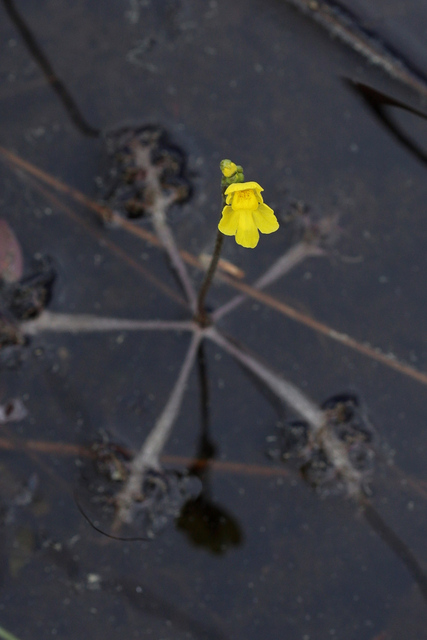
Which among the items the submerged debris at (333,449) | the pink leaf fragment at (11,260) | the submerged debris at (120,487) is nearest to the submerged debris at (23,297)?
the pink leaf fragment at (11,260)

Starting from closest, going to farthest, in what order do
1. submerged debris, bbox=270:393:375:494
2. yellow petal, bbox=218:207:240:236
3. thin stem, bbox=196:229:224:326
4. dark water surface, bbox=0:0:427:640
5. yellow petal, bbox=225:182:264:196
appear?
yellow petal, bbox=225:182:264:196, yellow petal, bbox=218:207:240:236, thin stem, bbox=196:229:224:326, dark water surface, bbox=0:0:427:640, submerged debris, bbox=270:393:375:494

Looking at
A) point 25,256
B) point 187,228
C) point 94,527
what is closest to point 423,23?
point 187,228

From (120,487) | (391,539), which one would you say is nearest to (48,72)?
(120,487)

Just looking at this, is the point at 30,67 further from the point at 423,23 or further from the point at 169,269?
the point at 423,23

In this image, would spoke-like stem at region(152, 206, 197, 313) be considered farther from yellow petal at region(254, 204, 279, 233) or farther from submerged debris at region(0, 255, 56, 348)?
yellow petal at region(254, 204, 279, 233)

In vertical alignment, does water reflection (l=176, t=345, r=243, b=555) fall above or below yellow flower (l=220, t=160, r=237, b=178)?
below

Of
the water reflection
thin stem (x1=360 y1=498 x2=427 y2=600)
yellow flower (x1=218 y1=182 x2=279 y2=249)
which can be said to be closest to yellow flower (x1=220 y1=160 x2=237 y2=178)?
yellow flower (x1=218 y1=182 x2=279 y2=249)

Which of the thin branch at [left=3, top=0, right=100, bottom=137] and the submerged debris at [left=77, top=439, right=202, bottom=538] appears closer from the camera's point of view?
the submerged debris at [left=77, top=439, right=202, bottom=538]
